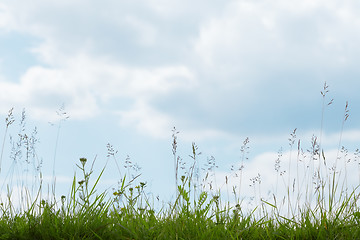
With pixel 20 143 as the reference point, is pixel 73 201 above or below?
below

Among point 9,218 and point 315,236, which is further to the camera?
point 9,218

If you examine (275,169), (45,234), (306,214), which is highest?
(275,169)

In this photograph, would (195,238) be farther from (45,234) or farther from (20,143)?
(20,143)

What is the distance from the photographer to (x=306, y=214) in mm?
3807

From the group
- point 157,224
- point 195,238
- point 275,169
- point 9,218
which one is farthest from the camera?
point 275,169

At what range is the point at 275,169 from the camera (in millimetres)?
5043

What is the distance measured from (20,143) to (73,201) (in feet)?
5.58

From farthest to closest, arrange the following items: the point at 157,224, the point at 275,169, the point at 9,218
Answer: the point at 275,169 < the point at 9,218 < the point at 157,224

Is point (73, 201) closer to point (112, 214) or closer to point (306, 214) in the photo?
point (112, 214)

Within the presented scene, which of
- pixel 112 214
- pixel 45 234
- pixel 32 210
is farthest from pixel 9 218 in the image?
pixel 112 214

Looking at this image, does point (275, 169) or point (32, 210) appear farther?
point (275, 169)

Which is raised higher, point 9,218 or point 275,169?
point 275,169

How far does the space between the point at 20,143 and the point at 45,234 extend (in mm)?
1892

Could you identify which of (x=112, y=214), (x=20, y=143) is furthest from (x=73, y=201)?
(x=20, y=143)
